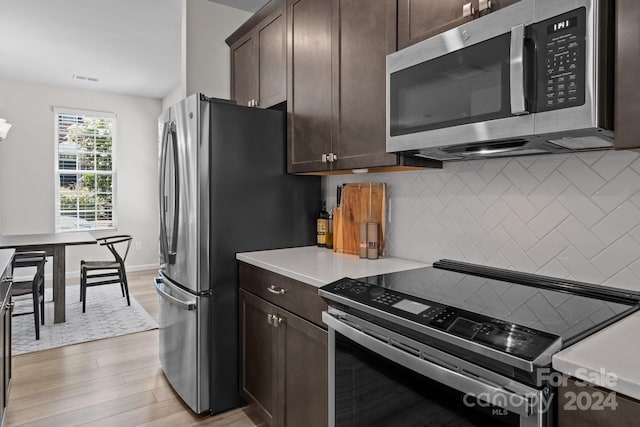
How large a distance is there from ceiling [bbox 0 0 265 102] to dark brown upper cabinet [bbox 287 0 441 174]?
1.26 meters

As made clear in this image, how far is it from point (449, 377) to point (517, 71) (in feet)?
2.91

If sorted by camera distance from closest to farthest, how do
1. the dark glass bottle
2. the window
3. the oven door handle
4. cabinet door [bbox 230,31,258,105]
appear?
the oven door handle
the dark glass bottle
cabinet door [bbox 230,31,258,105]
the window

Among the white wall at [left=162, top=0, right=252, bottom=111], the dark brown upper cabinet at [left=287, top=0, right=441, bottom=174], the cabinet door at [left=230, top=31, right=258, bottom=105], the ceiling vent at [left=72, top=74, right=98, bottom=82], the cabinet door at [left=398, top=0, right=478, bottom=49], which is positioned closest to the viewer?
the cabinet door at [left=398, top=0, right=478, bottom=49]

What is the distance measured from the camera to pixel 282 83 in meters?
2.43

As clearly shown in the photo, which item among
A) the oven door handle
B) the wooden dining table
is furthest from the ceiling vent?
the oven door handle

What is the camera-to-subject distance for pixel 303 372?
1.70 metres

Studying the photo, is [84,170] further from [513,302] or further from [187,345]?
[513,302]

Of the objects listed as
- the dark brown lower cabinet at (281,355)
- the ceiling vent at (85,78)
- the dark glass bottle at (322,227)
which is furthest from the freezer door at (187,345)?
the ceiling vent at (85,78)

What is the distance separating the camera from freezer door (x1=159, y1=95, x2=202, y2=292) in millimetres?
2168

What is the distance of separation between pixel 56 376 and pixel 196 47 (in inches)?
103

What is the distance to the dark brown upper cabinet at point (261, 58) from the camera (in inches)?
95.7

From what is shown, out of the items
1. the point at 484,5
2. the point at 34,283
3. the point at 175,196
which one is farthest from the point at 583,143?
the point at 34,283

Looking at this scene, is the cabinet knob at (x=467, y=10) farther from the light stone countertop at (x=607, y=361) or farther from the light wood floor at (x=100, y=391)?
the light wood floor at (x=100, y=391)

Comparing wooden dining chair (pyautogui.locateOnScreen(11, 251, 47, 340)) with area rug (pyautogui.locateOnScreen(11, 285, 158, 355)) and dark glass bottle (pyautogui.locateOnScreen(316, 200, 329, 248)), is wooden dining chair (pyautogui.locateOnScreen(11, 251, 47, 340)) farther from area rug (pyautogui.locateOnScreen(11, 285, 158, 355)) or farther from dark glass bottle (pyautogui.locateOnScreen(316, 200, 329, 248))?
dark glass bottle (pyautogui.locateOnScreen(316, 200, 329, 248))
